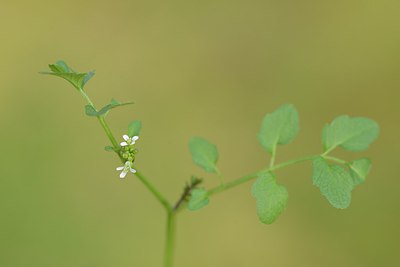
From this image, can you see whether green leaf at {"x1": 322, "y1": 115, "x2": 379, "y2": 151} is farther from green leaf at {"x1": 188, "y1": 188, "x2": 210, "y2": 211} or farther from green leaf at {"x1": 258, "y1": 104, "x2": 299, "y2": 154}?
green leaf at {"x1": 188, "y1": 188, "x2": 210, "y2": 211}

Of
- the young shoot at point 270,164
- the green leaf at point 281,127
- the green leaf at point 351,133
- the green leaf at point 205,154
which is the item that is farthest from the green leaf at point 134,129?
the green leaf at point 351,133

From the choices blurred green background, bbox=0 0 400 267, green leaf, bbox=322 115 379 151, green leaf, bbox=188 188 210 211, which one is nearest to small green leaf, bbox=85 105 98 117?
green leaf, bbox=188 188 210 211

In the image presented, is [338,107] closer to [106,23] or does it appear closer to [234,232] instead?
[234,232]

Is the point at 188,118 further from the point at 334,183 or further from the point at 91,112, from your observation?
the point at 91,112

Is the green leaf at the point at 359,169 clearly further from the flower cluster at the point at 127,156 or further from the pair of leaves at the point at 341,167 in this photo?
the flower cluster at the point at 127,156

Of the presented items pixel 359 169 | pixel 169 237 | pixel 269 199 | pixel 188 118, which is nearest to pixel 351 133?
pixel 359 169
